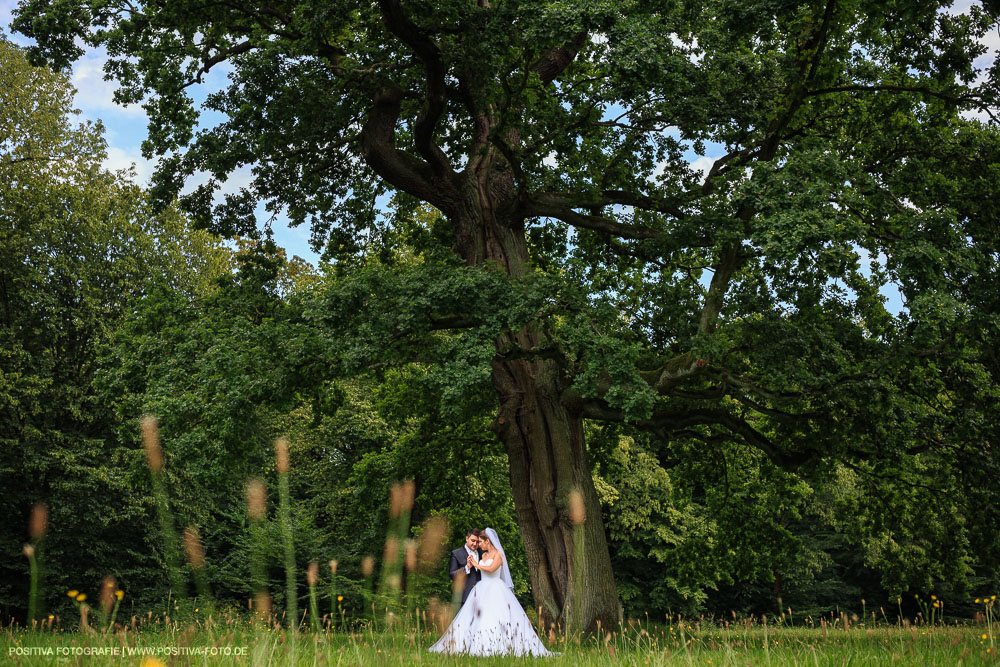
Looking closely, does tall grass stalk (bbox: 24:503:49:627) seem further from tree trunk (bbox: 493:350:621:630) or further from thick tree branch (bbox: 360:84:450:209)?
thick tree branch (bbox: 360:84:450:209)

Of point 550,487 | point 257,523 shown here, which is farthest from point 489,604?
point 257,523

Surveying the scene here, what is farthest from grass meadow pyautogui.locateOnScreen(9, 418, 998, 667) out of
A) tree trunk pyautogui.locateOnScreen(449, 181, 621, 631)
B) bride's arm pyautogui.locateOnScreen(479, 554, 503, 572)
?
tree trunk pyautogui.locateOnScreen(449, 181, 621, 631)

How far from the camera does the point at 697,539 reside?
17750 mm

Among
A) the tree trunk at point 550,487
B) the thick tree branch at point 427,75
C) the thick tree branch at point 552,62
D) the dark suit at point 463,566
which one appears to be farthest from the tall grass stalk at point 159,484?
the thick tree branch at point 552,62

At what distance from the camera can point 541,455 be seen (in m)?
13.3

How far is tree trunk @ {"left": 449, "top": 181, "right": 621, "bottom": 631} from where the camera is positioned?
1264cm

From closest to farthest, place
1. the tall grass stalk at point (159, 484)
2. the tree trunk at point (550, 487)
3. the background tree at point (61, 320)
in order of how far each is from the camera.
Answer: the tall grass stalk at point (159, 484) < the tree trunk at point (550, 487) < the background tree at point (61, 320)

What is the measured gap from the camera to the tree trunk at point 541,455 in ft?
41.5

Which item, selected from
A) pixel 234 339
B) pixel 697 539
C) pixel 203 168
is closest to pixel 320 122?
pixel 203 168

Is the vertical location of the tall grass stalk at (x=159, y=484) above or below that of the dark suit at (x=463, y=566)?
above

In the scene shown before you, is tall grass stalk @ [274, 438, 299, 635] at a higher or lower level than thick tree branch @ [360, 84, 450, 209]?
lower

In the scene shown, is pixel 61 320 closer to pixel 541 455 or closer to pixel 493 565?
pixel 541 455

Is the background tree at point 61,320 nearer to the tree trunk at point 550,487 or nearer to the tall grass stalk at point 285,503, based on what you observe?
the tree trunk at point 550,487

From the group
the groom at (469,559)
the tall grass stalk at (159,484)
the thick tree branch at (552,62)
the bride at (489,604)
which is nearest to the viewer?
the tall grass stalk at (159,484)
